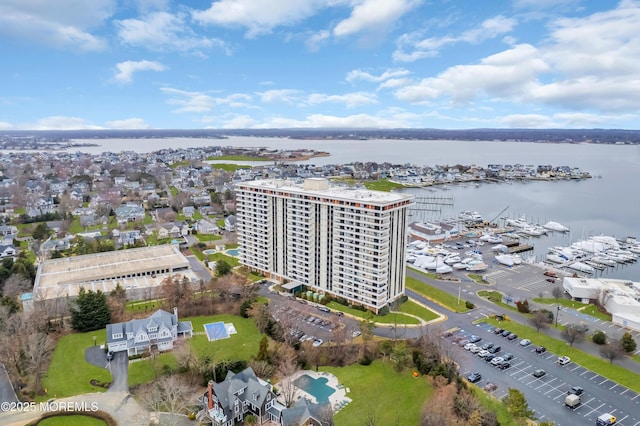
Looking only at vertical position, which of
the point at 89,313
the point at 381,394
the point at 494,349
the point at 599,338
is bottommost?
the point at 381,394

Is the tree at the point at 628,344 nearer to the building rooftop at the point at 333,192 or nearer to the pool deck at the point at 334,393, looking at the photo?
the building rooftop at the point at 333,192

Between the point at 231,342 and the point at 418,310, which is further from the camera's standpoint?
the point at 418,310

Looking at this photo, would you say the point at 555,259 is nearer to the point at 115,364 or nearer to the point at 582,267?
the point at 582,267

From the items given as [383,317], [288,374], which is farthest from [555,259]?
[288,374]

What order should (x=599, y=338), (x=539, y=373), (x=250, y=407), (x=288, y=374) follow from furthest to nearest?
(x=599, y=338) → (x=539, y=373) → (x=288, y=374) → (x=250, y=407)

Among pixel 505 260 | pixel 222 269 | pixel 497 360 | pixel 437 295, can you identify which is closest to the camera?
pixel 497 360

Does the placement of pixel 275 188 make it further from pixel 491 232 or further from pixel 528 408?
pixel 491 232

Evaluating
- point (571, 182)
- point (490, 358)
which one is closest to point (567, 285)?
point (490, 358)
